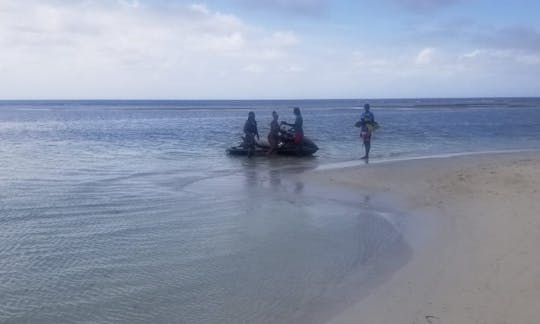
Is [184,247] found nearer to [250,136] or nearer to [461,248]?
[461,248]

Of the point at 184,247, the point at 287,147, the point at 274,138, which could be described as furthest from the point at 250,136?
the point at 184,247

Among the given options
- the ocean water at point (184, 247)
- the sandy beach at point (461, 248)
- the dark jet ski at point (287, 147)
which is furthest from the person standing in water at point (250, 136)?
the sandy beach at point (461, 248)

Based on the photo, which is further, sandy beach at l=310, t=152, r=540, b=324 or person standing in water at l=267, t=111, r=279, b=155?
person standing in water at l=267, t=111, r=279, b=155

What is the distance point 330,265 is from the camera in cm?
675

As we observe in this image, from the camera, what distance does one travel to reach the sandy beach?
5.10m

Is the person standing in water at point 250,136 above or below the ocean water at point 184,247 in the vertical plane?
above

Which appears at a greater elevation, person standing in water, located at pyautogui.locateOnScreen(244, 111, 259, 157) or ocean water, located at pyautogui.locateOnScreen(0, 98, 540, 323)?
person standing in water, located at pyautogui.locateOnScreen(244, 111, 259, 157)

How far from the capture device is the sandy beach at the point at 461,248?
510cm

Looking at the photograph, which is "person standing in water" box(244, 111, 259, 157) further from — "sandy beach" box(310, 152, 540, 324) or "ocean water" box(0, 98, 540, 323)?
"sandy beach" box(310, 152, 540, 324)

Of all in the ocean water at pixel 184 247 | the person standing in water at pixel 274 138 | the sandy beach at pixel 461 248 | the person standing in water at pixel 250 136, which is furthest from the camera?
the person standing in water at pixel 274 138

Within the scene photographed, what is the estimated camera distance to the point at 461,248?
7285 millimetres

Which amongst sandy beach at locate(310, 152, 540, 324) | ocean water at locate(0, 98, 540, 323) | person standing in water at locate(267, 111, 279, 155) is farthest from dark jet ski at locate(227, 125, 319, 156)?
sandy beach at locate(310, 152, 540, 324)

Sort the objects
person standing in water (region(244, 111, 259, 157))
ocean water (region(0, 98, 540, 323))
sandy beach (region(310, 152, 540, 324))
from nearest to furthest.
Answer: sandy beach (region(310, 152, 540, 324)) < ocean water (region(0, 98, 540, 323)) < person standing in water (region(244, 111, 259, 157))

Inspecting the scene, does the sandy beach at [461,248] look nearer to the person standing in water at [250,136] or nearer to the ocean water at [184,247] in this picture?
the ocean water at [184,247]
